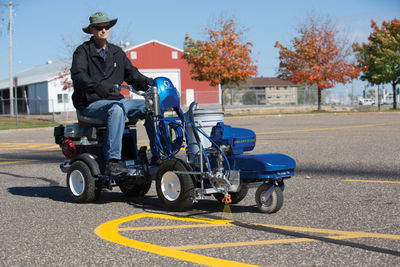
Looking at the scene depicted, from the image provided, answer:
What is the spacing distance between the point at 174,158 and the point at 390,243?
7.69ft

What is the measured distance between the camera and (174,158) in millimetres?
5828

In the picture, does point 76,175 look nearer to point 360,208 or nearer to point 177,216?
point 177,216

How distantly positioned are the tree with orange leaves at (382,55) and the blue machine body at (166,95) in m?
44.3

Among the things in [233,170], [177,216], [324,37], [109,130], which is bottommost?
[177,216]

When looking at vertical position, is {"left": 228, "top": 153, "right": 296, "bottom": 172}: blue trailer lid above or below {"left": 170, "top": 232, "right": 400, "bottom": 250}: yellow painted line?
above

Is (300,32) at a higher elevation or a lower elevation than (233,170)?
higher

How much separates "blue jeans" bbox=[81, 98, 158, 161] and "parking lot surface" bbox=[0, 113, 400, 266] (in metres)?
0.66

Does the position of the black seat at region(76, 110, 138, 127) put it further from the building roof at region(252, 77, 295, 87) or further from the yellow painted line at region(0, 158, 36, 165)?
the building roof at region(252, 77, 295, 87)

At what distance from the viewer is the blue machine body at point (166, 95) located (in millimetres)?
6180

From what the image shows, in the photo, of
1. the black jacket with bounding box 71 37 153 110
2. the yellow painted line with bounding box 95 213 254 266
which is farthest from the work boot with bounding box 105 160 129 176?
the black jacket with bounding box 71 37 153 110

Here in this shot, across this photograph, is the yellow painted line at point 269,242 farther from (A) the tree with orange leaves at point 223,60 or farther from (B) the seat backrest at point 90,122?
(A) the tree with orange leaves at point 223,60

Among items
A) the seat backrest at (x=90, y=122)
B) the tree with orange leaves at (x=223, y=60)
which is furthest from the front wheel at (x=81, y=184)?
the tree with orange leaves at (x=223, y=60)

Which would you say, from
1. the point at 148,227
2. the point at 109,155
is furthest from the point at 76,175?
the point at 148,227

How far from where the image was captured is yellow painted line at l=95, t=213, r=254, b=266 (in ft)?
13.0
